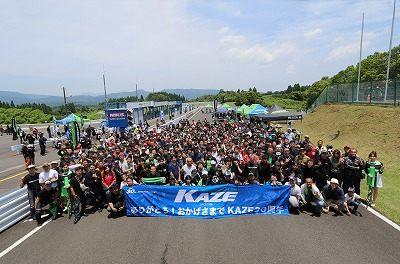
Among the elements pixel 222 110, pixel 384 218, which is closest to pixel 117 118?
pixel 384 218

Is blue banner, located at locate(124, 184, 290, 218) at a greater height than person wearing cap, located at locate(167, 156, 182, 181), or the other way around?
person wearing cap, located at locate(167, 156, 182, 181)

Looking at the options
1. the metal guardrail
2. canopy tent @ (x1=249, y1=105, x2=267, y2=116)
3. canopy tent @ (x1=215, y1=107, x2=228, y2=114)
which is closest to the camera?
the metal guardrail

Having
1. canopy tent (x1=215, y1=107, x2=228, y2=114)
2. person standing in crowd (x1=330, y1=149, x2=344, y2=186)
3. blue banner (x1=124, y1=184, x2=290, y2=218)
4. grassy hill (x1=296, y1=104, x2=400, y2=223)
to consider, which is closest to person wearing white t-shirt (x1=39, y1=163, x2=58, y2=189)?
blue banner (x1=124, y1=184, x2=290, y2=218)

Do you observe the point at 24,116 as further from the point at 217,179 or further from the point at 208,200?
the point at 208,200

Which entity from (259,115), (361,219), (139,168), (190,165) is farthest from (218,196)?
(259,115)

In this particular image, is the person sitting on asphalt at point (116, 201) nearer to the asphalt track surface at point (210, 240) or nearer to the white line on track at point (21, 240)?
the asphalt track surface at point (210, 240)

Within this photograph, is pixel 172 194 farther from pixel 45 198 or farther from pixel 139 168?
pixel 45 198

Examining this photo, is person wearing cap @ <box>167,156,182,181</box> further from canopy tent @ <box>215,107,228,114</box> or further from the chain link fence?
canopy tent @ <box>215,107,228,114</box>
